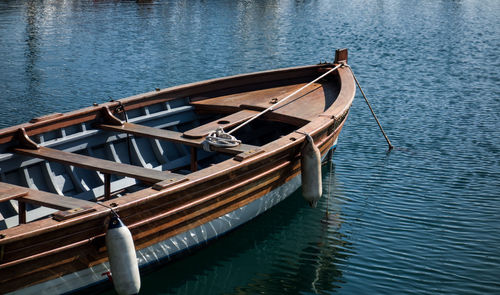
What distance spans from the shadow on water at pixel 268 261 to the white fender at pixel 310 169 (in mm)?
895

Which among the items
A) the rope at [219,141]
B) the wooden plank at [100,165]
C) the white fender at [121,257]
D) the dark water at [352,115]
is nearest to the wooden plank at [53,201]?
the white fender at [121,257]

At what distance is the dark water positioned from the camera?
977 cm

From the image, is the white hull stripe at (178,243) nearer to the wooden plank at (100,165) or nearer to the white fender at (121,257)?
the white fender at (121,257)

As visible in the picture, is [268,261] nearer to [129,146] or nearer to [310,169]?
[310,169]

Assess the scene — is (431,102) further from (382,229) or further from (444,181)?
(382,229)

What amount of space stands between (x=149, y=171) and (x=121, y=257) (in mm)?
2200

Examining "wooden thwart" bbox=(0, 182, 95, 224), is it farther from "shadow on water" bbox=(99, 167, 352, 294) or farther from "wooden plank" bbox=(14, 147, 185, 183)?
"shadow on water" bbox=(99, 167, 352, 294)

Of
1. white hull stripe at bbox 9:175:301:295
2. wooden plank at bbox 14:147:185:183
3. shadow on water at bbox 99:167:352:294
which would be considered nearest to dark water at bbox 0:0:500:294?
shadow on water at bbox 99:167:352:294

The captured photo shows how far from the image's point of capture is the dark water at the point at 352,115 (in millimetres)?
9766

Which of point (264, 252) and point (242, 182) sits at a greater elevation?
point (242, 182)

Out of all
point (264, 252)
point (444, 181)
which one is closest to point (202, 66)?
point (444, 181)

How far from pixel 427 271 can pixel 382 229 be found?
1591 millimetres

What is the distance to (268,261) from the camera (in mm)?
10148

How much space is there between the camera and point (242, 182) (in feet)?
31.6
